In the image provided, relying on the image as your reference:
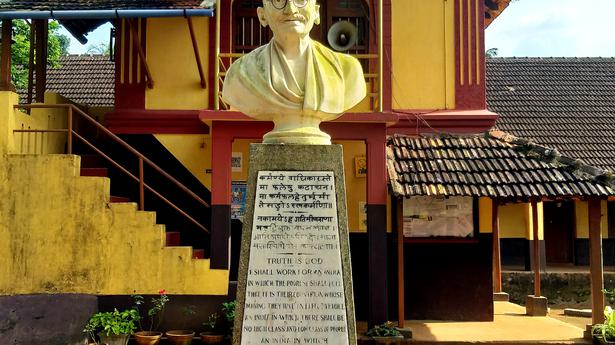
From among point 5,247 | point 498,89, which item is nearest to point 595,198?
point 5,247

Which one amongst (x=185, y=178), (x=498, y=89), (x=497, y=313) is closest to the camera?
(x=185, y=178)

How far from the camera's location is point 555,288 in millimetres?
15750

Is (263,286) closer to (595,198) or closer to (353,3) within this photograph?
(595,198)

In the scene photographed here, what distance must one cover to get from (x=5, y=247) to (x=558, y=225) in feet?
48.2

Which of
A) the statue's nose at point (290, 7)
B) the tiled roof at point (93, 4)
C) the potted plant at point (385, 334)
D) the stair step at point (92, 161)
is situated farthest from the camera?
the stair step at point (92, 161)

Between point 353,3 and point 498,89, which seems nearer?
point 353,3

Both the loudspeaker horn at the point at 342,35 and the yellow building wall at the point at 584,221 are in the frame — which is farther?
the yellow building wall at the point at 584,221

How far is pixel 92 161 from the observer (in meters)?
9.92

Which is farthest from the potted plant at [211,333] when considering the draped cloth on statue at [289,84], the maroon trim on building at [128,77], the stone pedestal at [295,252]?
the draped cloth on statue at [289,84]

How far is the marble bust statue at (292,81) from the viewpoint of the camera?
494 cm

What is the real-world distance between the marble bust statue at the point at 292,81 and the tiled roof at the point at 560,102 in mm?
11141

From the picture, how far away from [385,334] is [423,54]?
4.36m

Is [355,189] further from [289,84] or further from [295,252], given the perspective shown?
[295,252]

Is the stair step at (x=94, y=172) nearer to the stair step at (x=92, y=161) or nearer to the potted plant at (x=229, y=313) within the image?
the stair step at (x=92, y=161)
